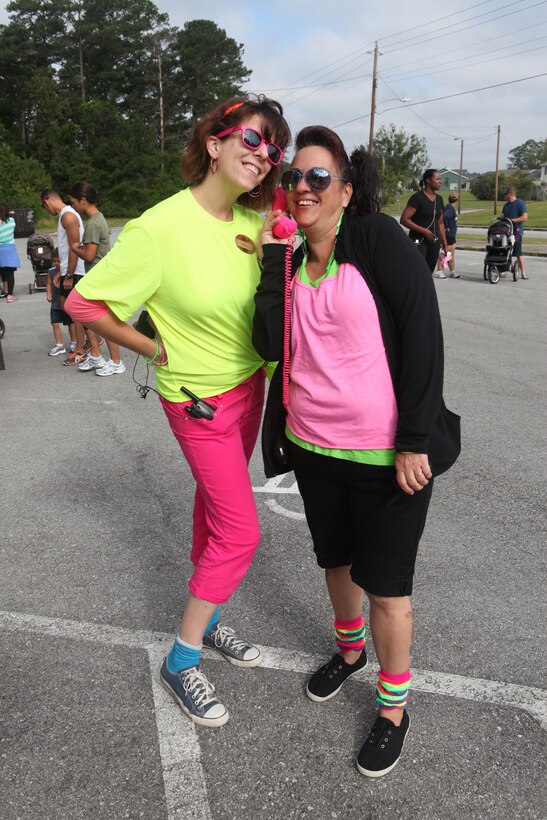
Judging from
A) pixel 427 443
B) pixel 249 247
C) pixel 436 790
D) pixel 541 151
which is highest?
pixel 541 151

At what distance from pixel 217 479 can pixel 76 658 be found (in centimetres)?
105

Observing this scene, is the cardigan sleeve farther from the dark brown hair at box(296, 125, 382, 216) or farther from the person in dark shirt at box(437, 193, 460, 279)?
the person in dark shirt at box(437, 193, 460, 279)

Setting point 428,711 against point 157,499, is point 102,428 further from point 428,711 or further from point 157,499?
point 428,711

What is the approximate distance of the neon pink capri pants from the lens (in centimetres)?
229

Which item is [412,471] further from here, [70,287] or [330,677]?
[70,287]

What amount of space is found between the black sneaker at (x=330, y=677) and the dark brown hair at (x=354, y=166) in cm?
162

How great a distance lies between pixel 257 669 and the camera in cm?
263

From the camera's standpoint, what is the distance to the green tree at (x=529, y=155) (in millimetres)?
118750

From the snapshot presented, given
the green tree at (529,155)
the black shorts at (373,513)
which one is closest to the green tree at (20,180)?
the black shorts at (373,513)

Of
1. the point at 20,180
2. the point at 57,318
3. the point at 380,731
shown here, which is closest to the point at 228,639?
the point at 380,731

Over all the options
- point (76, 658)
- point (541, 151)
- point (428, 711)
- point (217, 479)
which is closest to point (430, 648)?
point (428, 711)

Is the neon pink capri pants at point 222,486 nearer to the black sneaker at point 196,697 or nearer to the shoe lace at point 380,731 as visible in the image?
the black sneaker at point 196,697

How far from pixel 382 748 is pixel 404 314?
4.51ft

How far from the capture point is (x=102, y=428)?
5543 mm
